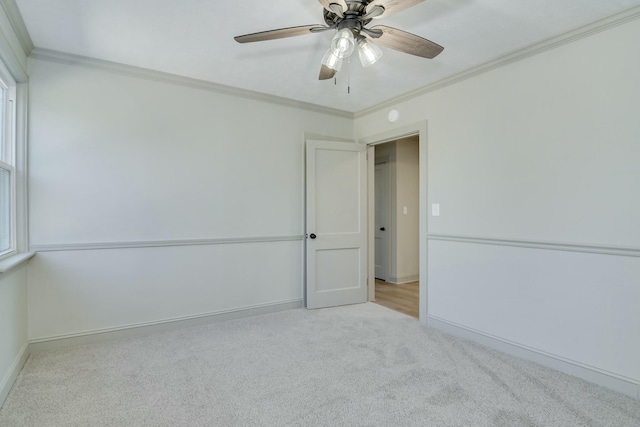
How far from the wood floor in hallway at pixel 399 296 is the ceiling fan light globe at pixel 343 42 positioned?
282 centimetres

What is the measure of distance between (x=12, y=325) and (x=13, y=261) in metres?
0.44

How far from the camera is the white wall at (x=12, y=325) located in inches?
80.4

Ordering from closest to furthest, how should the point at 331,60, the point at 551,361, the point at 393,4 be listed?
the point at 393,4 → the point at 331,60 → the point at 551,361

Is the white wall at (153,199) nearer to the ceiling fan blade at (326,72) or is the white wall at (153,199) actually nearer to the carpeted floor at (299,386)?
the carpeted floor at (299,386)

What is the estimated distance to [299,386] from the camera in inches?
87.2

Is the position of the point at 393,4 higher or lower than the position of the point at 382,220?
higher

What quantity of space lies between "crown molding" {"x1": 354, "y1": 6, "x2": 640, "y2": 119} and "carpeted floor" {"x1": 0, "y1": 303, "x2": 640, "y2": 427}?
238 cm

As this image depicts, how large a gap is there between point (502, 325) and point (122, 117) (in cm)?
374

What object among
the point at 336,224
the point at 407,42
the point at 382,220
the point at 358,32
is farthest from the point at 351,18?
the point at 382,220

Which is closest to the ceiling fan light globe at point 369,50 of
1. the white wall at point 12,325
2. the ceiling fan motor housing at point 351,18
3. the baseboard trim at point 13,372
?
the ceiling fan motor housing at point 351,18

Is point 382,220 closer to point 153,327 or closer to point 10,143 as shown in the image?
point 153,327

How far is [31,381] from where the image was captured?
7.36ft

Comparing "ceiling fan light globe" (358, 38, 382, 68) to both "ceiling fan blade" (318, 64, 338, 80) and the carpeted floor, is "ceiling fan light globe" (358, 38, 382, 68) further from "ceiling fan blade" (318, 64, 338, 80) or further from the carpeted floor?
the carpeted floor

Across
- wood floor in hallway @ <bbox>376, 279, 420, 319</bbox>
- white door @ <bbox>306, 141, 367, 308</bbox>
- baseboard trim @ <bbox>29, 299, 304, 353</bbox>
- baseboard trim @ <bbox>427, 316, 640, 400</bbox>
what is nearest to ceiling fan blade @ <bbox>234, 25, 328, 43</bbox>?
Answer: white door @ <bbox>306, 141, 367, 308</bbox>
